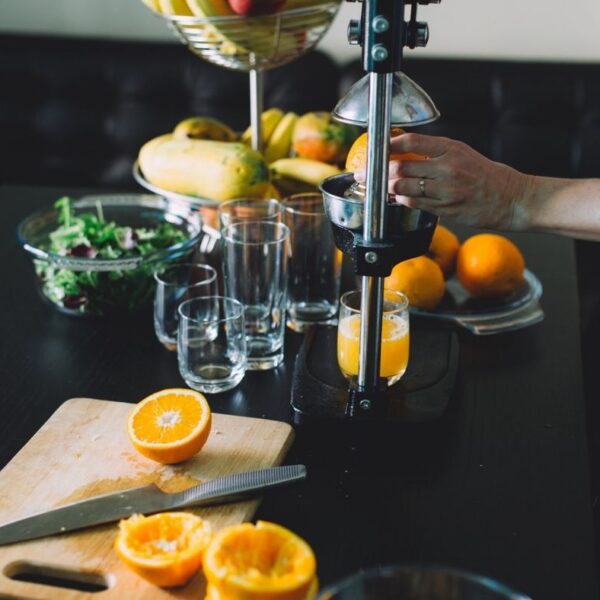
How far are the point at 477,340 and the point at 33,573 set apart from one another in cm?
72

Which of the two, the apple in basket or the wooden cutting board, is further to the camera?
the apple in basket

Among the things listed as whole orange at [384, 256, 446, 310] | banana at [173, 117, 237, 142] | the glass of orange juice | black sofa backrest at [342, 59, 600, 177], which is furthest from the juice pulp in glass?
black sofa backrest at [342, 59, 600, 177]

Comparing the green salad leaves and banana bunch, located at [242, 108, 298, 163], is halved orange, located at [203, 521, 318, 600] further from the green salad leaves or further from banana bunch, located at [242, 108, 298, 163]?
banana bunch, located at [242, 108, 298, 163]

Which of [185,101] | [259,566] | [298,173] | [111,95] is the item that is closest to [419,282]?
[298,173]

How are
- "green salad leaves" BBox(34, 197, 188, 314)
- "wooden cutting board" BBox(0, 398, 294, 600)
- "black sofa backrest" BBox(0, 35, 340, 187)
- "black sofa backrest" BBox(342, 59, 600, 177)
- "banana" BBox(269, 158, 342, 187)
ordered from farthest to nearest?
"black sofa backrest" BBox(0, 35, 340, 187), "black sofa backrest" BBox(342, 59, 600, 177), "banana" BBox(269, 158, 342, 187), "green salad leaves" BBox(34, 197, 188, 314), "wooden cutting board" BBox(0, 398, 294, 600)

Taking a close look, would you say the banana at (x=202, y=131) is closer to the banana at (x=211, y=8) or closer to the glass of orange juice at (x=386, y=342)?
the banana at (x=211, y=8)

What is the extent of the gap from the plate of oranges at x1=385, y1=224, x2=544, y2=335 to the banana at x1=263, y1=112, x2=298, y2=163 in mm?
459

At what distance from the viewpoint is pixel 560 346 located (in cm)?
127

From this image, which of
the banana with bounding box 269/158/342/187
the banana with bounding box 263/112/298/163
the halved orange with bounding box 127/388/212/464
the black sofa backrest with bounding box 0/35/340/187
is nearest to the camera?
the halved orange with bounding box 127/388/212/464

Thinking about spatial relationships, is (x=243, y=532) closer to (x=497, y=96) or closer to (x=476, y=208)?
(x=476, y=208)

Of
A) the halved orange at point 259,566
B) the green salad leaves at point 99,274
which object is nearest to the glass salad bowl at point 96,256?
the green salad leaves at point 99,274

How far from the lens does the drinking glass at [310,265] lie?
50.9 inches

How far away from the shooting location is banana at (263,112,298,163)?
5.71 feet

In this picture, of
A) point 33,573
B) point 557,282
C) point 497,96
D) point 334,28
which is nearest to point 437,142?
point 557,282
